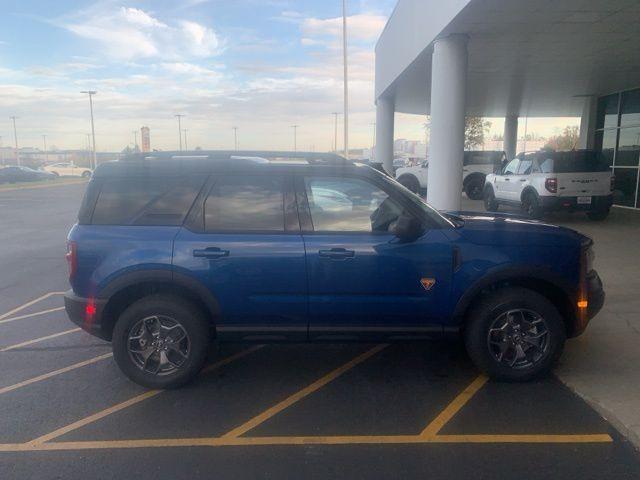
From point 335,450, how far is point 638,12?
9033mm

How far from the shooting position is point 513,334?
4449 millimetres

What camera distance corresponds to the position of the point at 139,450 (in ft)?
11.6

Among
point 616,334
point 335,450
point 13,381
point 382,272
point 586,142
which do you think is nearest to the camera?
point 335,450

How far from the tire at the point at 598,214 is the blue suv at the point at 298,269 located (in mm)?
10775

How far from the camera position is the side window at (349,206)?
440 cm

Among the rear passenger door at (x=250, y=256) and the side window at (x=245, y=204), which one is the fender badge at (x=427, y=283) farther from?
the side window at (x=245, y=204)

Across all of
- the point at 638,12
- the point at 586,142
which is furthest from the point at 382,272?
the point at 586,142

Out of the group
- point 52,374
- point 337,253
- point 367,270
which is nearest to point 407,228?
point 367,270

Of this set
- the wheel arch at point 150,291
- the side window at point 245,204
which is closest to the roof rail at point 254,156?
the side window at point 245,204

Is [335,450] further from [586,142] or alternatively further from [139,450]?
[586,142]

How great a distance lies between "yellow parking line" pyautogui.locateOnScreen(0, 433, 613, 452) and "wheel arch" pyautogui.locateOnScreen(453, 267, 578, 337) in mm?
1045

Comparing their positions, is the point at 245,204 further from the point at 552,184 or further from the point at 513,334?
the point at 552,184

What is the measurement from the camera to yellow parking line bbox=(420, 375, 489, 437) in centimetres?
379

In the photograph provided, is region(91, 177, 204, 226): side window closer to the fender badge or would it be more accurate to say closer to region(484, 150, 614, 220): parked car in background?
the fender badge
